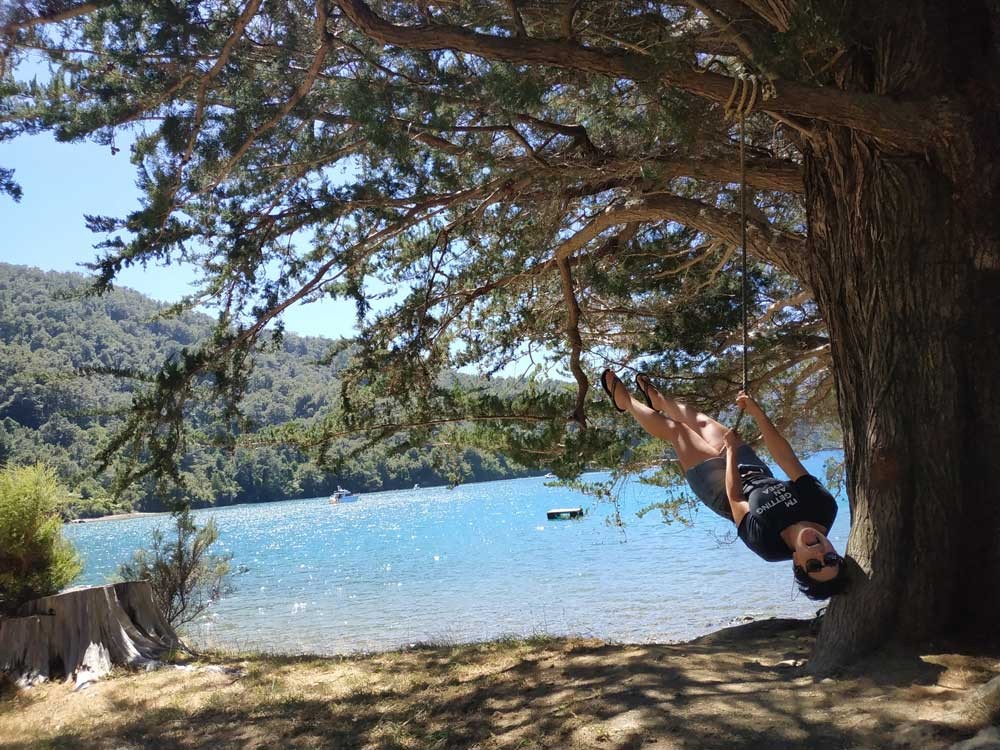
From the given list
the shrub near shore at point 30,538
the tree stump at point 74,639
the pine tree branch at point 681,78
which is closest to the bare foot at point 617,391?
the pine tree branch at point 681,78

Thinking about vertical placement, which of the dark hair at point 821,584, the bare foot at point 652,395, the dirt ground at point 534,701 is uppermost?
the bare foot at point 652,395

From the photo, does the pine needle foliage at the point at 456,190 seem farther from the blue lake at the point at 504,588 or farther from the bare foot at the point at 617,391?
the blue lake at the point at 504,588

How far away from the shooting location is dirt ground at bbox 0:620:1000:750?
295 centimetres

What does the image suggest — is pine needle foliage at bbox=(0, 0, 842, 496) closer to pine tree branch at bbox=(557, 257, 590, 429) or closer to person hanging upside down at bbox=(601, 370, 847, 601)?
pine tree branch at bbox=(557, 257, 590, 429)

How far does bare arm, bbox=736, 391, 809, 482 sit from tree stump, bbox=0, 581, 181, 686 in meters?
5.04

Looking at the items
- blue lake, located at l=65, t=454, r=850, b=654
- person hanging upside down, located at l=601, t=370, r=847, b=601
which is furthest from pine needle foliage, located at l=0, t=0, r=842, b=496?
blue lake, located at l=65, t=454, r=850, b=654

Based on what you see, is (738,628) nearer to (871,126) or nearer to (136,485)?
(871,126)

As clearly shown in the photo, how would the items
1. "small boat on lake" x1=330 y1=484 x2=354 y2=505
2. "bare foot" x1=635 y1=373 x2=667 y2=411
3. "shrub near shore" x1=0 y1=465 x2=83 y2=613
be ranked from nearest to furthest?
"bare foot" x1=635 y1=373 x2=667 y2=411 < "shrub near shore" x1=0 y1=465 x2=83 y2=613 < "small boat on lake" x1=330 y1=484 x2=354 y2=505

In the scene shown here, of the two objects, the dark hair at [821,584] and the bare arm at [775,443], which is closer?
the dark hair at [821,584]

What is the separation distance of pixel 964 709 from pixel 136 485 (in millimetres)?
4821

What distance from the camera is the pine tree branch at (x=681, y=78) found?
10.9ft

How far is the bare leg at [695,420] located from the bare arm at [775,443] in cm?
28

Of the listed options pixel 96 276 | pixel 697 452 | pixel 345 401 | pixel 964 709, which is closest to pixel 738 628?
pixel 697 452

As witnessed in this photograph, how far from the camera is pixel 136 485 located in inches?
206
